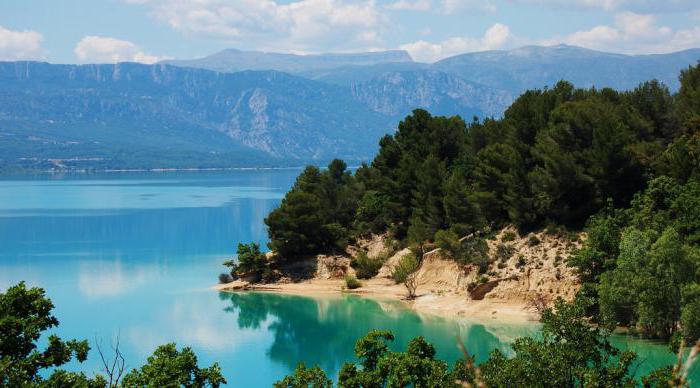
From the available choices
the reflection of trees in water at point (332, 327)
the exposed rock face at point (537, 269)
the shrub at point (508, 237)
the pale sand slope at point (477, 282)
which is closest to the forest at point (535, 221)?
the shrub at point (508, 237)

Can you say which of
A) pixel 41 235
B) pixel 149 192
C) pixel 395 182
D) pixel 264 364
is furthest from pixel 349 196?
pixel 149 192

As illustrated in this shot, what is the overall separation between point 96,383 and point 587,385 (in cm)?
1114

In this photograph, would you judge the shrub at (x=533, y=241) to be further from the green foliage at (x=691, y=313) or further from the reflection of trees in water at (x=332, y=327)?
the green foliage at (x=691, y=313)

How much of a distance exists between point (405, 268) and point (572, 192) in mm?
11100

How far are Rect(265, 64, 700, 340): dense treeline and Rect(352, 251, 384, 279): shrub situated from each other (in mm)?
2382

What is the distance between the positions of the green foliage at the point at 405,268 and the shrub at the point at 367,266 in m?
3.76

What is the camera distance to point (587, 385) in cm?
1906

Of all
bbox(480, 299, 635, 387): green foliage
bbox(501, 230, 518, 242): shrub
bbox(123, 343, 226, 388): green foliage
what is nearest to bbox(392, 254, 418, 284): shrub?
bbox(501, 230, 518, 242): shrub

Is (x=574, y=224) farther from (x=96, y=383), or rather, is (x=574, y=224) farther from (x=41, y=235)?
(x=41, y=235)

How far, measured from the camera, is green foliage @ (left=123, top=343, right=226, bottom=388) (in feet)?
65.9

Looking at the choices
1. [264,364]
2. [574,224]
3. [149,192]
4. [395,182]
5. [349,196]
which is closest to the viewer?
[264,364]

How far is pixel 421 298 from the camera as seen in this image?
1972 inches

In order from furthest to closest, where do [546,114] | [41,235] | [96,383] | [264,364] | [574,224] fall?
[41,235], [546,114], [574,224], [264,364], [96,383]

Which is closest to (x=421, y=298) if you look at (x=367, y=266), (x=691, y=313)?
(x=367, y=266)
